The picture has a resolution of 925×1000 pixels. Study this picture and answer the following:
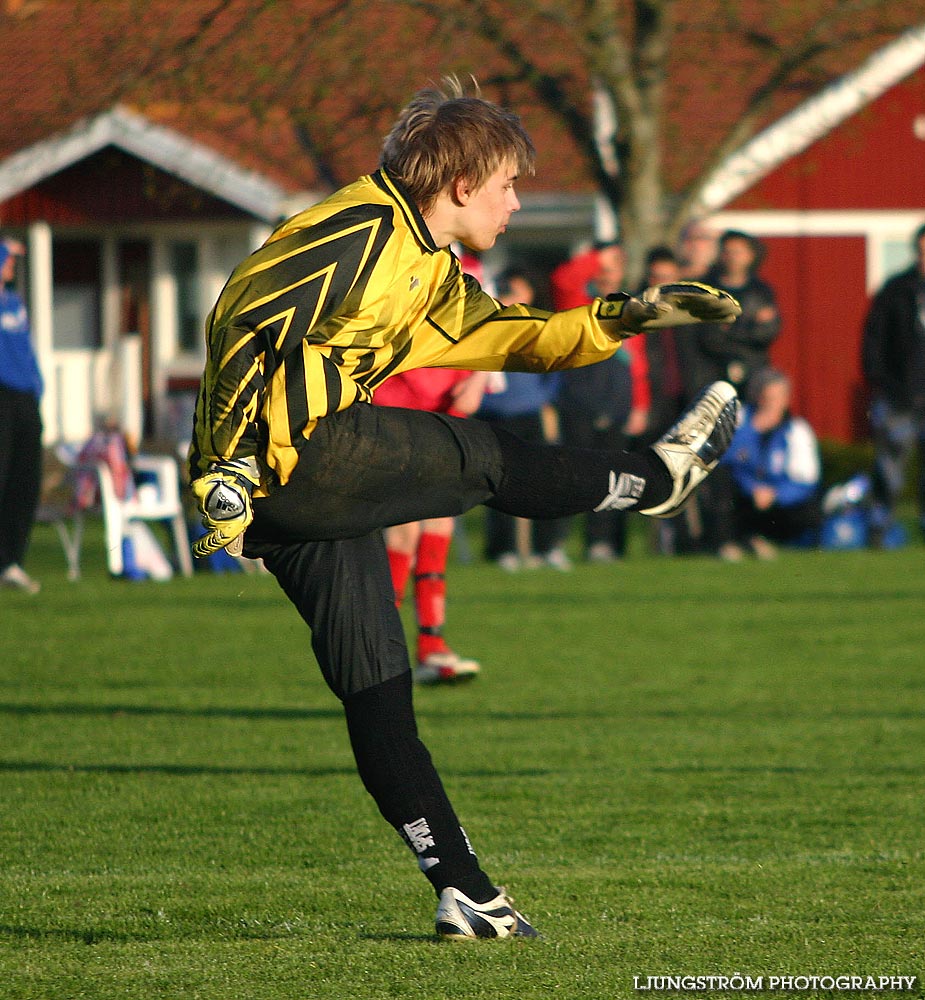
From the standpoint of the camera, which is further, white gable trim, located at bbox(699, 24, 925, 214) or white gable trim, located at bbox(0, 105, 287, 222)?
white gable trim, located at bbox(699, 24, 925, 214)

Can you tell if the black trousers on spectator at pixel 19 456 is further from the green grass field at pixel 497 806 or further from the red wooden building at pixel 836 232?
the red wooden building at pixel 836 232

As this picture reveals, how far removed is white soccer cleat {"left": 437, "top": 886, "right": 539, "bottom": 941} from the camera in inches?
170

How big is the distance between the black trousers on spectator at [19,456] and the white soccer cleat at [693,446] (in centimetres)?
799

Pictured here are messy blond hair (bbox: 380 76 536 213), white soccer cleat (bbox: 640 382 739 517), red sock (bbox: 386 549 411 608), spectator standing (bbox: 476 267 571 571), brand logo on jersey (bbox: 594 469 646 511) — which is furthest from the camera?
spectator standing (bbox: 476 267 571 571)

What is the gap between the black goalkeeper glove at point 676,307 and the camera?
4387 millimetres

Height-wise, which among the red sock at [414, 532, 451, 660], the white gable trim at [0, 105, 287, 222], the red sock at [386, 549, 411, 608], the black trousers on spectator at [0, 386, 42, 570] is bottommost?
the red sock at [414, 532, 451, 660]

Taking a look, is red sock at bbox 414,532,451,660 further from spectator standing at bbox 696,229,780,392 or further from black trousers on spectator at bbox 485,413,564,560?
black trousers on spectator at bbox 485,413,564,560

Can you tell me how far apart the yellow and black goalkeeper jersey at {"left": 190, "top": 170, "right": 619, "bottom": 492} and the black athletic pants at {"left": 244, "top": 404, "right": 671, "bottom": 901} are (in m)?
0.10

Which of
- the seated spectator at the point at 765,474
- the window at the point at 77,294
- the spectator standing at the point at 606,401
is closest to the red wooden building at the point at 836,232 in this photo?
the window at the point at 77,294

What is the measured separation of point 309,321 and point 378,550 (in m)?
0.61

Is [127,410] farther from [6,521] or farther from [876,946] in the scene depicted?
[876,946]

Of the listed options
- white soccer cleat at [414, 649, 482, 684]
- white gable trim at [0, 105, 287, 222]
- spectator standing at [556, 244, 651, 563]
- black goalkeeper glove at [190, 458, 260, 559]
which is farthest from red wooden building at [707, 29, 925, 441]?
black goalkeeper glove at [190, 458, 260, 559]

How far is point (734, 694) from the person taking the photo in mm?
8391

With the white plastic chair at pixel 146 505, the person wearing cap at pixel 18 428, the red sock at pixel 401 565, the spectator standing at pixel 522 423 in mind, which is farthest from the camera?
the white plastic chair at pixel 146 505
